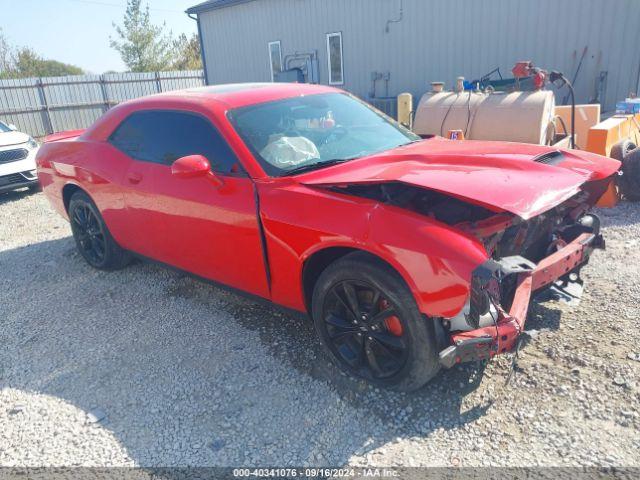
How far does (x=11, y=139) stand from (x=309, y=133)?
7656 mm

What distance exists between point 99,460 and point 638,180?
6119mm

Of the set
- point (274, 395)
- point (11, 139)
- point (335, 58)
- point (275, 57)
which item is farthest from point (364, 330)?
point (275, 57)

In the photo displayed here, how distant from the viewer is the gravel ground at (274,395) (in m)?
2.43

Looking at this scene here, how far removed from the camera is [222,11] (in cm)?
1611

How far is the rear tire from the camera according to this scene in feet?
15.0

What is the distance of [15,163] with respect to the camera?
27.5ft

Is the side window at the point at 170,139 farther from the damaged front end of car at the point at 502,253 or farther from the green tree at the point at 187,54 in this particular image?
the green tree at the point at 187,54

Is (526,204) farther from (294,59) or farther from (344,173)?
(294,59)

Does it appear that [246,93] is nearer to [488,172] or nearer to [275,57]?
[488,172]

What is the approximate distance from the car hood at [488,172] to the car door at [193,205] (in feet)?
1.67

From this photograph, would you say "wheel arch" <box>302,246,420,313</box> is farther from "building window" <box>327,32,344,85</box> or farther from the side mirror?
"building window" <box>327,32,344,85</box>

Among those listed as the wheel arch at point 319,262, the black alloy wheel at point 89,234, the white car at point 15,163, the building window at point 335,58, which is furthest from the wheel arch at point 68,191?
the building window at point 335,58

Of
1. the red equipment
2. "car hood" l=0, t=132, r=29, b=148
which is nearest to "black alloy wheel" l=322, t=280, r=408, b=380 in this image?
the red equipment

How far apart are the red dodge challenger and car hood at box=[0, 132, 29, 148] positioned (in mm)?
5631
